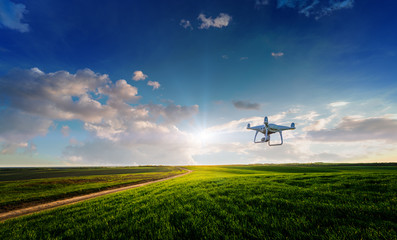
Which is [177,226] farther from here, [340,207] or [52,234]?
[340,207]

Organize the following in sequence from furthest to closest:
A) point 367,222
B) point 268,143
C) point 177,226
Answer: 1. point 268,143
2. point 177,226
3. point 367,222

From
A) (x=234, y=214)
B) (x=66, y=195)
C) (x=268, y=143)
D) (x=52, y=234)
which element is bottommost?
(x=66, y=195)

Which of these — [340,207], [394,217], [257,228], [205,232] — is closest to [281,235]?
[257,228]

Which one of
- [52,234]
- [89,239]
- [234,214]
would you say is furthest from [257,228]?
[52,234]

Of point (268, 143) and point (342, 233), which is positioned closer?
point (342, 233)

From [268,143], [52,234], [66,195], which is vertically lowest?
[66,195]

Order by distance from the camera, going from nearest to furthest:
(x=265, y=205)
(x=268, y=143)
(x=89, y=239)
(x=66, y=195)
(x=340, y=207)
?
1. (x=89, y=239)
2. (x=340, y=207)
3. (x=265, y=205)
4. (x=66, y=195)
5. (x=268, y=143)

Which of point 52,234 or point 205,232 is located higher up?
point 205,232

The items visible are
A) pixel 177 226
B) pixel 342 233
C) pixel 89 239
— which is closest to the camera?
pixel 342 233

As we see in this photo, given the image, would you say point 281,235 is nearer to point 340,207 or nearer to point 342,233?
point 342,233
